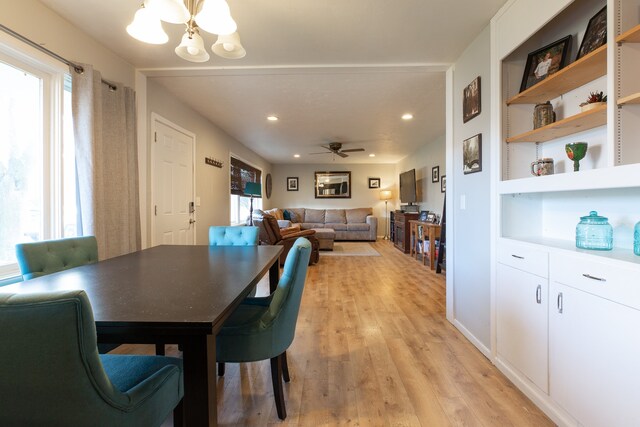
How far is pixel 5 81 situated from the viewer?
5.73 feet

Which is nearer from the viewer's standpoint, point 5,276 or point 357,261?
point 5,276

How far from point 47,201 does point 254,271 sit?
1.72 meters

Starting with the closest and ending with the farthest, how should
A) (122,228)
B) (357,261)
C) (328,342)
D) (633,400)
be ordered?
(633,400) < (328,342) < (122,228) < (357,261)

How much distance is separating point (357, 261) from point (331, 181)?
407cm

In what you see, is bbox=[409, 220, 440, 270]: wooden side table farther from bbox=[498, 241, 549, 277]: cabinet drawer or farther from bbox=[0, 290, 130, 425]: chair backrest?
bbox=[0, 290, 130, 425]: chair backrest

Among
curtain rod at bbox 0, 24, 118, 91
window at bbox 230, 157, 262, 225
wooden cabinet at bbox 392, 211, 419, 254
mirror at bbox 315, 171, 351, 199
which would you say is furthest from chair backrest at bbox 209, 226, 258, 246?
mirror at bbox 315, 171, 351, 199

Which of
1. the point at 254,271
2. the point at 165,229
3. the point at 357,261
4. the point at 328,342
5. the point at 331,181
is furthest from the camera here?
the point at 331,181

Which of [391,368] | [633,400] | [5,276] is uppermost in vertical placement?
[5,276]

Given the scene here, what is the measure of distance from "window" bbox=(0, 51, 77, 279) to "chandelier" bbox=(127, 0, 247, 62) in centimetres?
109

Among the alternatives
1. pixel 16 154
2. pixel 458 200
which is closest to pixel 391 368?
pixel 458 200

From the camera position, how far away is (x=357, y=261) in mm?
5391

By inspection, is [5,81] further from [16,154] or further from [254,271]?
[254,271]

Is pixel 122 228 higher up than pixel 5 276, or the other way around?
pixel 122 228

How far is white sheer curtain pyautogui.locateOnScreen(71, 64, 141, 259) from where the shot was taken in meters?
2.06
